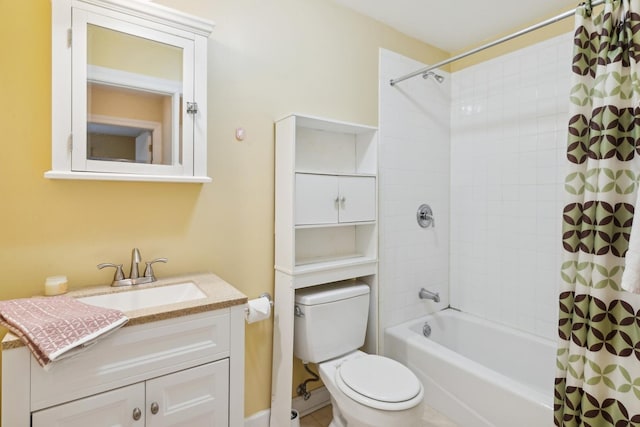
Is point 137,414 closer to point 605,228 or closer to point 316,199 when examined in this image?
point 316,199

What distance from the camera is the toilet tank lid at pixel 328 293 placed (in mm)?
1792

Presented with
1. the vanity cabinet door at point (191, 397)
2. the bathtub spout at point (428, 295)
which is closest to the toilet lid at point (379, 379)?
the vanity cabinet door at point (191, 397)

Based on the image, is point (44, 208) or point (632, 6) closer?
point (632, 6)

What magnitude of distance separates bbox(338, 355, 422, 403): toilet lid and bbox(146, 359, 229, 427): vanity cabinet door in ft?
1.98

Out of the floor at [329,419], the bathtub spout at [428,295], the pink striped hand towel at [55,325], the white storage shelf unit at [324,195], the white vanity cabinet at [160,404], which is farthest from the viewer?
the bathtub spout at [428,295]

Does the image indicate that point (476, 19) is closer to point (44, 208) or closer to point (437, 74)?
point (437, 74)

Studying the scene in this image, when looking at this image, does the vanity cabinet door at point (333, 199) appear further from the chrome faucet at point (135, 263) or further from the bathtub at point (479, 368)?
the bathtub at point (479, 368)

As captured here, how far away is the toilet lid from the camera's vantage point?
4.84 ft

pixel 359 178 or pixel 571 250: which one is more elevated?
pixel 359 178

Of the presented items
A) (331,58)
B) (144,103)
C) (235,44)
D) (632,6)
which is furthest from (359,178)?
(632,6)

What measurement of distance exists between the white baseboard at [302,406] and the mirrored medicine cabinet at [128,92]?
1320 millimetres

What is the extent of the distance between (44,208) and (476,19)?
2644 mm

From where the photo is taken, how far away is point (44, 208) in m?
1.32

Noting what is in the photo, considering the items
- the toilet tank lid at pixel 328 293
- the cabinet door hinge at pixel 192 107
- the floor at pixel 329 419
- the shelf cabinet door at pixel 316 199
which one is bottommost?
the floor at pixel 329 419
